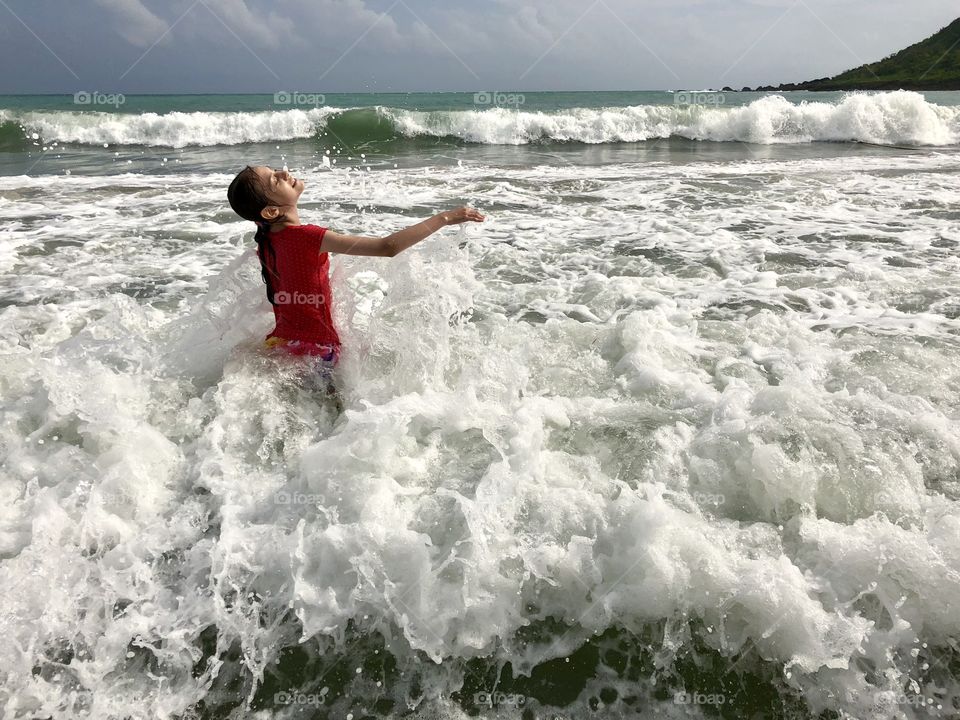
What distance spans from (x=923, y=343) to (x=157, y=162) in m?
16.9

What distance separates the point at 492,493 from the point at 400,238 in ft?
4.28

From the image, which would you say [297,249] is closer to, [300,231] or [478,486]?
[300,231]

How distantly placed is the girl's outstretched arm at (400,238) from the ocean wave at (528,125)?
18420mm

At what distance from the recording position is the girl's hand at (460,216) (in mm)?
2957

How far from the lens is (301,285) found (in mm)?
3424

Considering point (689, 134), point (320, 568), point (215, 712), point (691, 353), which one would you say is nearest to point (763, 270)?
point (691, 353)

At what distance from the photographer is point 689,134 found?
21.9 metres

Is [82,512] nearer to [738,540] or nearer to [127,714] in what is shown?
[127,714]

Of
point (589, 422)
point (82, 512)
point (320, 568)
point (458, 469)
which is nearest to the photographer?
point (320, 568)
